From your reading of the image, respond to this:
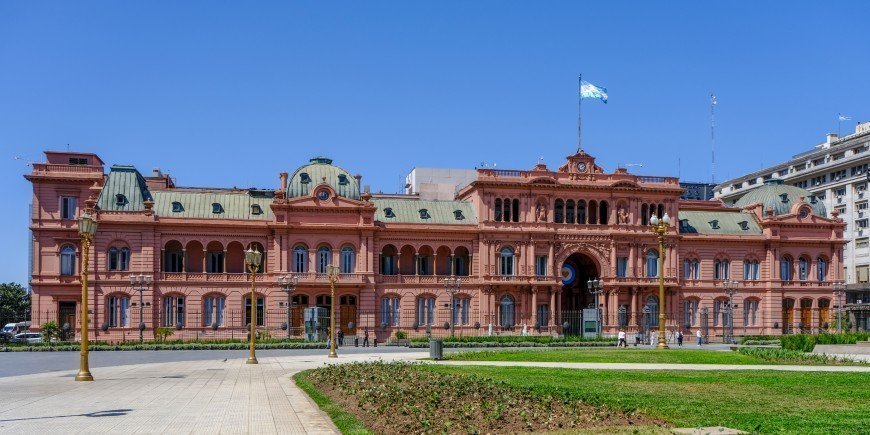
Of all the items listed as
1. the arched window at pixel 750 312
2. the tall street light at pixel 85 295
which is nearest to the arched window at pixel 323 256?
the arched window at pixel 750 312

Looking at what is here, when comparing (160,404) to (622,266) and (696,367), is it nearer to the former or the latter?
(696,367)

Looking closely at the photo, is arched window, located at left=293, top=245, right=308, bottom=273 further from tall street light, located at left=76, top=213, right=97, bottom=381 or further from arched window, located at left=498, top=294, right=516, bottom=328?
tall street light, located at left=76, top=213, right=97, bottom=381

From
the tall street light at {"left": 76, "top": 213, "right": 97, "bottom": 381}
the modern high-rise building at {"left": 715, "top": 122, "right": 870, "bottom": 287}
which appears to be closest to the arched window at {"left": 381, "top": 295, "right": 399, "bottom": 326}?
the tall street light at {"left": 76, "top": 213, "right": 97, "bottom": 381}

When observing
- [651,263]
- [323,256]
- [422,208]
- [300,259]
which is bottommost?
[651,263]

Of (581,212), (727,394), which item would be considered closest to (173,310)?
(581,212)

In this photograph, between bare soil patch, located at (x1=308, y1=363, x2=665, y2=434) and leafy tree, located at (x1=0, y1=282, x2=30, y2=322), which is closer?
bare soil patch, located at (x1=308, y1=363, x2=665, y2=434)

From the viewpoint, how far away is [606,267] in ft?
290

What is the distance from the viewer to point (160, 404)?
2428 centimetres

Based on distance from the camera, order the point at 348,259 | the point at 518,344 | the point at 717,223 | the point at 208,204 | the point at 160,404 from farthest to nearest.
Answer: the point at 717,223 < the point at 208,204 < the point at 348,259 < the point at 518,344 < the point at 160,404

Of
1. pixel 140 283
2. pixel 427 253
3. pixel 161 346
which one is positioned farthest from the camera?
pixel 427 253

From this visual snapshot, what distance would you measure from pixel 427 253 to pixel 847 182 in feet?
211

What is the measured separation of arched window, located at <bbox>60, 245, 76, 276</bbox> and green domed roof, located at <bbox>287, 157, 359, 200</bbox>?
746 inches

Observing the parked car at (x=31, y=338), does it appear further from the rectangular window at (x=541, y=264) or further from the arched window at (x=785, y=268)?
the arched window at (x=785, y=268)

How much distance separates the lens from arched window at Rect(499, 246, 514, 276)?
286ft
